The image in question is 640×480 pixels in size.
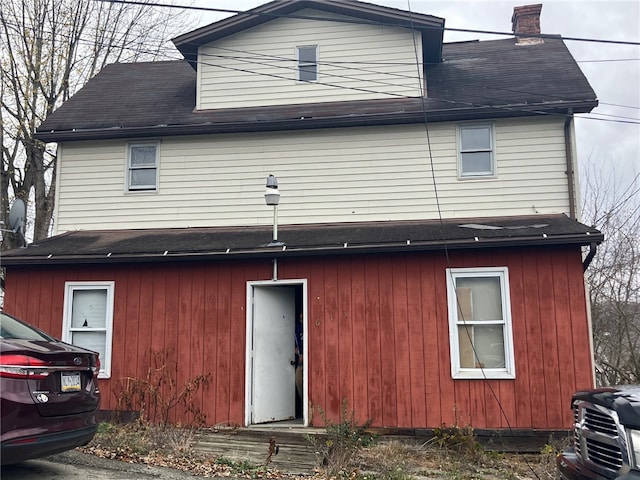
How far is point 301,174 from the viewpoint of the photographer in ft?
37.6

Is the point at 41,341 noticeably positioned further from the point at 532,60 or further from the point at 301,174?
the point at 532,60

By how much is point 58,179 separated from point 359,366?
716 centimetres

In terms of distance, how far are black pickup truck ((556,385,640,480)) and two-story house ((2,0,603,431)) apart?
4.29 m

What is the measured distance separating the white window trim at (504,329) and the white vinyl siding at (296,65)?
4.27 m

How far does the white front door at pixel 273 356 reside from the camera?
959 centimetres

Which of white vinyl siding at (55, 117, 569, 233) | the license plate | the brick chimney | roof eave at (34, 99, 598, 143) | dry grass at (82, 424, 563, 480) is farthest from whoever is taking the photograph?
the brick chimney

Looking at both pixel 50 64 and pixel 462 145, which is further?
pixel 50 64

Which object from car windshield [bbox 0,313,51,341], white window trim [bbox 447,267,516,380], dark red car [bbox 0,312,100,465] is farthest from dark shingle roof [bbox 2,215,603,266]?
dark red car [bbox 0,312,100,465]

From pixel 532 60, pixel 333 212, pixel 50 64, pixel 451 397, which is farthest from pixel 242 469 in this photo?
pixel 50 64

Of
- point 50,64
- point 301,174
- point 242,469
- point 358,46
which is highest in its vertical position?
point 50,64

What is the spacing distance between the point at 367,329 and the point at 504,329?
6.75 ft

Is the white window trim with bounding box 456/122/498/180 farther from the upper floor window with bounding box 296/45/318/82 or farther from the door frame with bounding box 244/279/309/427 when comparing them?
the door frame with bounding box 244/279/309/427

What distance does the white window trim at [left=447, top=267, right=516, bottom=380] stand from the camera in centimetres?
894

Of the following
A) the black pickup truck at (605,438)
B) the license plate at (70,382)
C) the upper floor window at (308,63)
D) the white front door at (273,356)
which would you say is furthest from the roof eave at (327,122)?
the black pickup truck at (605,438)
